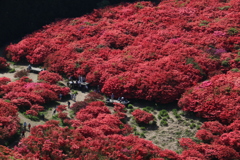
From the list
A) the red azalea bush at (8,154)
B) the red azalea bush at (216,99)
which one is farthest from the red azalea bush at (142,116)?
the red azalea bush at (8,154)

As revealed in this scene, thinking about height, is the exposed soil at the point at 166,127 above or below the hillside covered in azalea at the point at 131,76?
below

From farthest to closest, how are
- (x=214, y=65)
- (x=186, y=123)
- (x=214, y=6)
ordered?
(x=214, y=6) → (x=214, y=65) → (x=186, y=123)

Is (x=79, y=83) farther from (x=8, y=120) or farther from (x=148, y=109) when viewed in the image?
(x=8, y=120)

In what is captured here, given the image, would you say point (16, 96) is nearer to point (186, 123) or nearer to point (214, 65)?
point (186, 123)

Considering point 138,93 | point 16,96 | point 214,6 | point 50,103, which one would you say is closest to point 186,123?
point 138,93

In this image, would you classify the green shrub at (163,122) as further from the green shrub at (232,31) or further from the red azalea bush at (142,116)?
the green shrub at (232,31)

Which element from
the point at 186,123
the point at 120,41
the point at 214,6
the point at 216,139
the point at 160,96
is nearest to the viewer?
the point at 216,139
